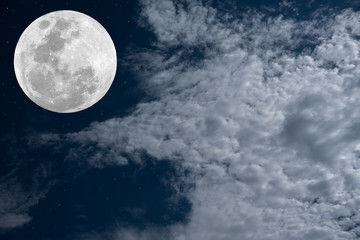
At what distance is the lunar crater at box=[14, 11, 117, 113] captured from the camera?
245 inches

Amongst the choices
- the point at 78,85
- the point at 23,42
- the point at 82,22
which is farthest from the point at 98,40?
the point at 23,42

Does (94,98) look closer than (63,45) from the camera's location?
No

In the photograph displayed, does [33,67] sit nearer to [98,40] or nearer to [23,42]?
[23,42]

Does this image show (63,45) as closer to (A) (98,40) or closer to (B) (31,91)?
(A) (98,40)

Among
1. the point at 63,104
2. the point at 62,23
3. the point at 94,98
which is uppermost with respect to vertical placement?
the point at 62,23

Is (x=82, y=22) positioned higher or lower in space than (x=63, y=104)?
higher

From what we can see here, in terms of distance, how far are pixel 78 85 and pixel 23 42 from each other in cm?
175

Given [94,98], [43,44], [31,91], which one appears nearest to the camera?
[43,44]

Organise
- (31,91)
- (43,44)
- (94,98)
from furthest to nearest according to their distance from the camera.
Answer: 1. (94,98)
2. (31,91)
3. (43,44)

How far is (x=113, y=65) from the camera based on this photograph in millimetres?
7438

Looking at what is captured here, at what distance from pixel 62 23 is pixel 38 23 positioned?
65cm

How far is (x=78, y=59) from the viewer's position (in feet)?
21.1

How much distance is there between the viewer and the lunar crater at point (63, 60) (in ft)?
20.5

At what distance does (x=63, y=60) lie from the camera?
6223 mm
